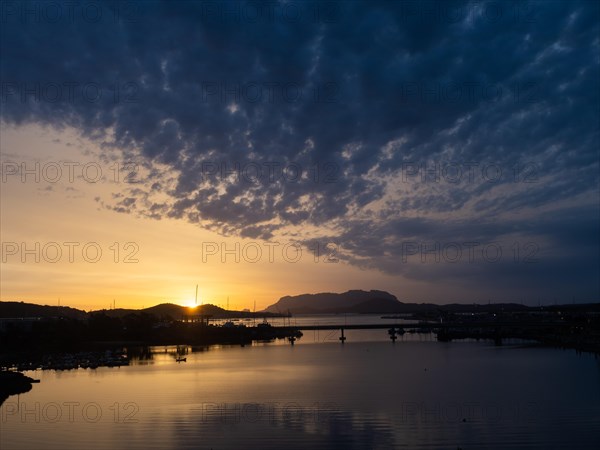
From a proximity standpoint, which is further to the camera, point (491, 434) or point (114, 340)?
point (114, 340)

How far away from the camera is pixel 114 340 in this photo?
134250 millimetres

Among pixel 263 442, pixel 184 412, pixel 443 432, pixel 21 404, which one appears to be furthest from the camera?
pixel 21 404

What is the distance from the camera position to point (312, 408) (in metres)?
44.3

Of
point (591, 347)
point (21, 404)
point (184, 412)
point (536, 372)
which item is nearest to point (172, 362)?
point (21, 404)

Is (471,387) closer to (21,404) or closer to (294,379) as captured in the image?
(294,379)

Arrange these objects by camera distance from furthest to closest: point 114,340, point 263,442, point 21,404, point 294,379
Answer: point 114,340 < point 294,379 < point 21,404 < point 263,442

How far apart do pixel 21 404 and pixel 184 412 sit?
58.9ft

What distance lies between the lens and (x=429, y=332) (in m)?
191

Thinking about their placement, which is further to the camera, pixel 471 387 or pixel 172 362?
pixel 172 362

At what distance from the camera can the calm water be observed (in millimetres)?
33938

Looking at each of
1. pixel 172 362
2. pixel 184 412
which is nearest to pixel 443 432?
pixel 184 412

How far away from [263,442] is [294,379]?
3279 cm

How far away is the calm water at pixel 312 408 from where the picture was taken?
3394 centimetres

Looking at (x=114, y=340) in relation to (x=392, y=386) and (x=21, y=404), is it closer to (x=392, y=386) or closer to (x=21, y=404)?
(x=21, y=404)
